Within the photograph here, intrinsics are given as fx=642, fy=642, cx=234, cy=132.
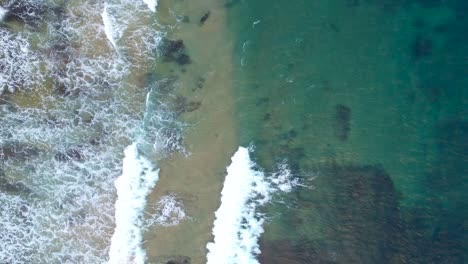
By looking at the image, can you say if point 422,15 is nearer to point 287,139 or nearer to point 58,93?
point 287,139

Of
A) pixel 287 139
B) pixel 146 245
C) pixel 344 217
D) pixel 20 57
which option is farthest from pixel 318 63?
pixel 20 57

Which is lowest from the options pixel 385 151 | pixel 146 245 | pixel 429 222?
pixel 146 245

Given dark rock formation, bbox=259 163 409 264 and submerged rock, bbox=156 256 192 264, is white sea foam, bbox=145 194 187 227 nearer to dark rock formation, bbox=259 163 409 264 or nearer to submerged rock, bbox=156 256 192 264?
submerged rock, bbox=156 256 192 264

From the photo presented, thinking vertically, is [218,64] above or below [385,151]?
above

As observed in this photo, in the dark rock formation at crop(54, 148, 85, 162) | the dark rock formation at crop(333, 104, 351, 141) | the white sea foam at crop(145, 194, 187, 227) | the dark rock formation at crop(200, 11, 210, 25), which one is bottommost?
the white sea foam at crop(145, 194, 187, 227)

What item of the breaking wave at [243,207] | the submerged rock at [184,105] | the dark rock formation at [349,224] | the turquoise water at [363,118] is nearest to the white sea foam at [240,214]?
the breaking wave at [243,207]

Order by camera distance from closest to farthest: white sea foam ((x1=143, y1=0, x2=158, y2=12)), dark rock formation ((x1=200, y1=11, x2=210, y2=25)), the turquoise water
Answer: the turquoise water, dark rock formation ((x1=200, y1=11, x2=210, y2=25)), white sea foam ((x1=143, y1=0, x2=158, y2=12))

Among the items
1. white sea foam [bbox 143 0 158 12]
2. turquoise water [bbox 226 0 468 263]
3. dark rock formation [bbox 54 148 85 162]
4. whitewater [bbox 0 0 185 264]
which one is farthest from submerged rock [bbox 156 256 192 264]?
white sea foam [bbox 143 0 158 12]
